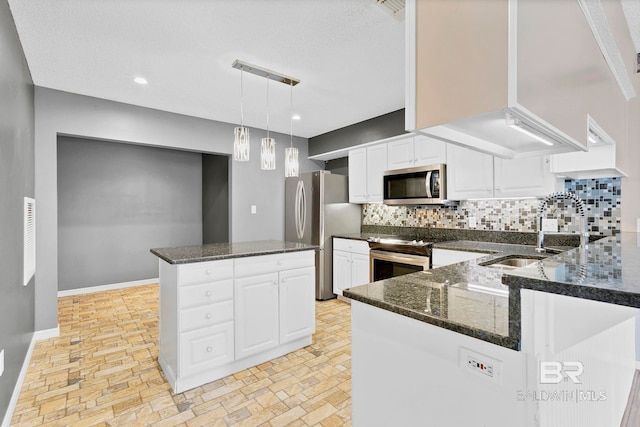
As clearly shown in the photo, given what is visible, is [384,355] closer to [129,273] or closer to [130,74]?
[130,74]

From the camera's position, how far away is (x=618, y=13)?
5.66 feet

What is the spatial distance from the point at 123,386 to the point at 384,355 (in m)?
2.01

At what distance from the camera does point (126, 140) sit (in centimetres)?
352

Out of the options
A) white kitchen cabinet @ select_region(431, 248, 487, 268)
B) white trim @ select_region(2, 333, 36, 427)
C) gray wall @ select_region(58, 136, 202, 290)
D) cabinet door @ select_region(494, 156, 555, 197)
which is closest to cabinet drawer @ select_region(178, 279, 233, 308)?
white trim @ select_region(2, 333, 36, 427)

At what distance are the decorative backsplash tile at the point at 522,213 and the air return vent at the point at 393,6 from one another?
2.15 meters

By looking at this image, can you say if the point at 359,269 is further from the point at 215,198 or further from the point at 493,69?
the point at 493,69

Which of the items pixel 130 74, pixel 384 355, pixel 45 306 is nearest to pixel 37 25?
pixel 130 74

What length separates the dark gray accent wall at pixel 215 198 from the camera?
4807mm

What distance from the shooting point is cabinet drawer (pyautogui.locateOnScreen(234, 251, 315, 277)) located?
238 cm

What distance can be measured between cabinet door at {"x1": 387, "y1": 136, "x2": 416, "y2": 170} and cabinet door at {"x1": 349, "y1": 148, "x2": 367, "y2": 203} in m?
0.43

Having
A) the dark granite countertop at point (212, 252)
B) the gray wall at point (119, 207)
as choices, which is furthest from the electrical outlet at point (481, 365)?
the gray wall at point (119, 207)

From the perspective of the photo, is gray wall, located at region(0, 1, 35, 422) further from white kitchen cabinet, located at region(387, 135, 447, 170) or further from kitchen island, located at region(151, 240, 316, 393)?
white kitchen cabinet, located at region(387, 135, 447, 170)

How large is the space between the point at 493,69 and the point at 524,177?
2397 millimetres

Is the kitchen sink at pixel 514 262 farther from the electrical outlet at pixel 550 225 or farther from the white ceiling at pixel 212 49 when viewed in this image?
the white ceiling at pixel 212 49
